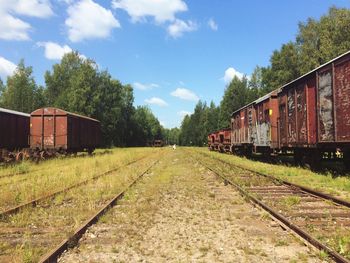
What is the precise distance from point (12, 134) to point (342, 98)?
67.4ft

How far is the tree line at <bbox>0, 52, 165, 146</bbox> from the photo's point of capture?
73.5 metres

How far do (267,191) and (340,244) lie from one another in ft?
18.7

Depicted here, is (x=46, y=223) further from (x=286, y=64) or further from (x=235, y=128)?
(x=286, y=64)

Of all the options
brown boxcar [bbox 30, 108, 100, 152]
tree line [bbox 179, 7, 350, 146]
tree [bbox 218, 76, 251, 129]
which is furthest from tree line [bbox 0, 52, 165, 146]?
brown boxcar [bbox 30, 108, 100, 152]

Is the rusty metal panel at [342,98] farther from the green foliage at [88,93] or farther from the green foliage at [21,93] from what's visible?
the green foliage at [21,93]

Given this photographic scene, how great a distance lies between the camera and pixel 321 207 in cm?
848

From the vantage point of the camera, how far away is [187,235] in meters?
6.43

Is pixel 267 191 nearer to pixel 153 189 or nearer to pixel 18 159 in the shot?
pixel 153 189

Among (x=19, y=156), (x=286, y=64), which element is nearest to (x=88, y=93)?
(x=286, y=64)

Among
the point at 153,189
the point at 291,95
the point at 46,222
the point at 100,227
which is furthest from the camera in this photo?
the point at 291,95

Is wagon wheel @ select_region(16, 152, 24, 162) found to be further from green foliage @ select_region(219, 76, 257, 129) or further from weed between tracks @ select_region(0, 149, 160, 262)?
green foliage @ select_region(219, 76, 257, 129)

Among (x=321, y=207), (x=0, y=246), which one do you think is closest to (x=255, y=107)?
(x=321, y=207)

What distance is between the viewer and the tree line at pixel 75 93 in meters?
73.5

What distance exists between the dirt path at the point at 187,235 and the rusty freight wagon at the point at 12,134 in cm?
1675
